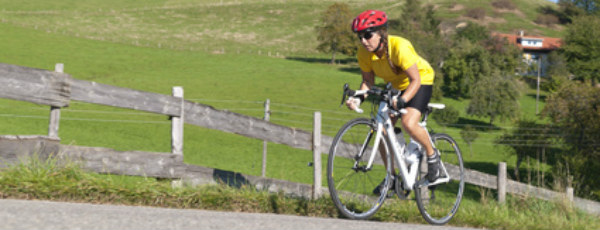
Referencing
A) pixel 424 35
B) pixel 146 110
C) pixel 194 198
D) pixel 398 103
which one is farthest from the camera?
pixel 424 35

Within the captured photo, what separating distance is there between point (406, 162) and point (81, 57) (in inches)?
2543

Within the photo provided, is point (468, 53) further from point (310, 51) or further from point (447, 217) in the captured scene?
point (447, 217)

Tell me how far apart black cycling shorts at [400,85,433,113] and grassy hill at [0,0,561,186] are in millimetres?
3495

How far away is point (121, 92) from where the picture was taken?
23.6 feet

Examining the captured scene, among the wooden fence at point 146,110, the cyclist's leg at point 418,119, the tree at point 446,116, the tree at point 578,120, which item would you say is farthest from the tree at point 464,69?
the cyclist's leg at point 418,119

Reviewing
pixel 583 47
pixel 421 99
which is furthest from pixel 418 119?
pixel 583 47

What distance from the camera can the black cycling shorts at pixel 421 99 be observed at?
6203 millimetres

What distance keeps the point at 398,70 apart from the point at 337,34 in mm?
74586

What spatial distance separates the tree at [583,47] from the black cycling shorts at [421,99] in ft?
257

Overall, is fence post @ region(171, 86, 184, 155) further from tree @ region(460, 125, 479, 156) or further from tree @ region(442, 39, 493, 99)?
tree @ region(442, 39, 493, 99)

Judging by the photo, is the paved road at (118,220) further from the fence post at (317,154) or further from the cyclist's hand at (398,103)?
the fence post at (317,154)

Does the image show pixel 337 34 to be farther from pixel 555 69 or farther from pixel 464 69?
pixel 555 69

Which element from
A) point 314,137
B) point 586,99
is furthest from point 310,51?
point 314,137

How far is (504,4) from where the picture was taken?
146 m
